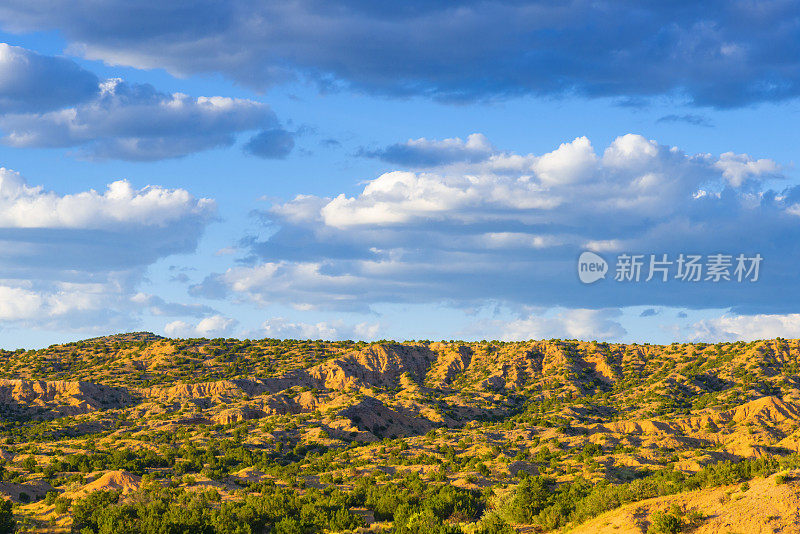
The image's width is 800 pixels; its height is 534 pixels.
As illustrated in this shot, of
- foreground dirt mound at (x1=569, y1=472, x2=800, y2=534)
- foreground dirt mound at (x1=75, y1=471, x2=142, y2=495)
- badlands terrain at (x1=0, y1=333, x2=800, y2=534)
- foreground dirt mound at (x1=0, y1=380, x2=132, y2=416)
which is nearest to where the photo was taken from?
foreground dirt mound at (x1=569, y1=472, x2=800, y2=534)

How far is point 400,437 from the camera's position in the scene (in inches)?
3944

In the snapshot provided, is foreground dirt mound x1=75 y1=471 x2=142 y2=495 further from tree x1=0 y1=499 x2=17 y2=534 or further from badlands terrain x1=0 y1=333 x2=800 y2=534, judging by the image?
tree x1=0 y1=499 x2=17 y2=534

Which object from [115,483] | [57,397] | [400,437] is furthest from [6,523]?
[57,397]

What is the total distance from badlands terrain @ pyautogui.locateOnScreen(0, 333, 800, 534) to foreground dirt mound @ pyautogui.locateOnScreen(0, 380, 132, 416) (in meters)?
0.32

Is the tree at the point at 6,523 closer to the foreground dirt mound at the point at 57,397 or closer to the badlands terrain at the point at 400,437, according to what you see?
the badlands terrain at the point at 400,437

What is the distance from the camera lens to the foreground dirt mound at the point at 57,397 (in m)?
112

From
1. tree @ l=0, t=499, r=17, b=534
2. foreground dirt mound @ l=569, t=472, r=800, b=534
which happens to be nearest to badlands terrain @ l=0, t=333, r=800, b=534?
foreground dirt mound @ l=569, t=472, r=800, b=534

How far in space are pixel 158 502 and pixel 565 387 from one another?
288 ft

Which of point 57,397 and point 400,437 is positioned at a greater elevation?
point 57,397

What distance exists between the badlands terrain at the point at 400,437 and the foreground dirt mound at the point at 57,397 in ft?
1.05

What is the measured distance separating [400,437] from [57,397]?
52598 millimetres

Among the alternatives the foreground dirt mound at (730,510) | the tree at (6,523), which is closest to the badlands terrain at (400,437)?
the foreground dirt mound at (730,510)

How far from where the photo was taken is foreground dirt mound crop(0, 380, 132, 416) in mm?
112000

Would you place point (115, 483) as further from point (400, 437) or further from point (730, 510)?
point (400, 437)
